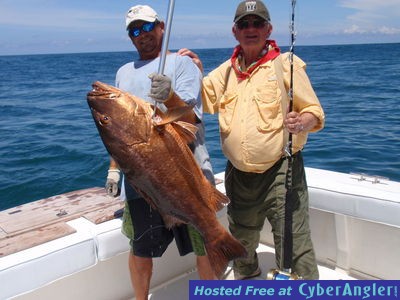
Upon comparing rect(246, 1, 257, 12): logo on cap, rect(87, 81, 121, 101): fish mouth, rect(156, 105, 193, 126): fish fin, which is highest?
rect(246, 1, 257, 12): logo on cap

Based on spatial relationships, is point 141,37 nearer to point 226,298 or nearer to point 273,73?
point 273,73

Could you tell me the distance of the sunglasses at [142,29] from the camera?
2.83 m

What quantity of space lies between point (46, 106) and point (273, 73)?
18041 mm

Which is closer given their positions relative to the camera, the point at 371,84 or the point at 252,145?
the point at 252,145

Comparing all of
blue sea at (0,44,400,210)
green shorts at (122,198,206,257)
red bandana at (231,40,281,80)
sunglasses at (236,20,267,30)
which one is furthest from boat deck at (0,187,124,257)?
blue sea at (0,44,400,210)

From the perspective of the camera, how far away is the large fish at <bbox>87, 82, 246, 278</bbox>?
233 centimetres

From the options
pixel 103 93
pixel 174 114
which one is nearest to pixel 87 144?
pixel 103 93

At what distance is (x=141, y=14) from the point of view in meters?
2.80

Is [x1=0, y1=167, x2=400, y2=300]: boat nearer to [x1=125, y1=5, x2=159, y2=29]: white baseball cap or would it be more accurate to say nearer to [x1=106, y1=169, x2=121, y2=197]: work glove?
[x1=106, y1=169, x2=121, y2=197]: work glove

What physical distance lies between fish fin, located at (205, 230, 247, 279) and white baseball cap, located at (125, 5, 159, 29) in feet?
4.77

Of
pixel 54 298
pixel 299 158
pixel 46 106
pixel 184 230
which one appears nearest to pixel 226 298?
pixel 184 230

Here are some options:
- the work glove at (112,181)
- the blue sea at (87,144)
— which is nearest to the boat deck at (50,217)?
the work glove at (112,181)

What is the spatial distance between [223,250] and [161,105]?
0.98 metres

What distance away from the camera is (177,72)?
9.29 feet
